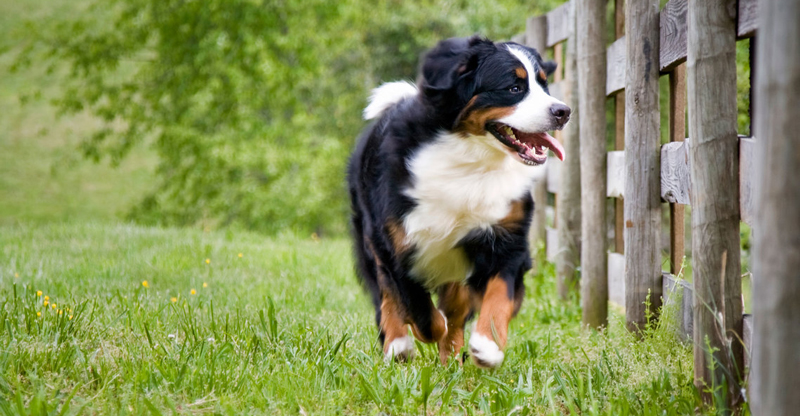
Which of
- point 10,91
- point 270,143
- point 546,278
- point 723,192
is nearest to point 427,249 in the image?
point 723,192

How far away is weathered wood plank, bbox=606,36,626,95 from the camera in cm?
410

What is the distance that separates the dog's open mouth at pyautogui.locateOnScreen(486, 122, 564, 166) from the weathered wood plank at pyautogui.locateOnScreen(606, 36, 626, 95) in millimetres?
1015

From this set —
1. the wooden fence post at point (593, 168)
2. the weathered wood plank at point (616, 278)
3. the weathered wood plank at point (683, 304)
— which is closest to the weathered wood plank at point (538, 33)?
the wooden fence post at point (593, 168)

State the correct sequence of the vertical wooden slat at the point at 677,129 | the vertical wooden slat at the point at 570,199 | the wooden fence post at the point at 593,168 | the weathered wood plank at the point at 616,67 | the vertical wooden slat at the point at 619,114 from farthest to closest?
the vertical wooden slat at the point at 570,199, the vertical wooden slat at the point at 619,114, the wooden fence post at the point at 593,168, the weathered wood plank at the point at 616,67, the vertical wooden slat at the point at 677,129

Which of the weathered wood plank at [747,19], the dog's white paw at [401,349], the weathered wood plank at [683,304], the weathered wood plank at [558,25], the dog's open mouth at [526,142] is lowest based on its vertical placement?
the dog's white paw at [401,349]

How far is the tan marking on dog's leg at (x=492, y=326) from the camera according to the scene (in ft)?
9.88

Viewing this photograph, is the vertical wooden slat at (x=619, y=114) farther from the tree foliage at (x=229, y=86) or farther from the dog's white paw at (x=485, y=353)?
the tree foliage at (x=229, y=86)

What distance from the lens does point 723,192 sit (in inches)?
93.0

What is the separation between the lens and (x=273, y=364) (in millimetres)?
2947

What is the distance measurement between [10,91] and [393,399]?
2576 cm

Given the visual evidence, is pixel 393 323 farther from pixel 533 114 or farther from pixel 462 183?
pixel 533 114

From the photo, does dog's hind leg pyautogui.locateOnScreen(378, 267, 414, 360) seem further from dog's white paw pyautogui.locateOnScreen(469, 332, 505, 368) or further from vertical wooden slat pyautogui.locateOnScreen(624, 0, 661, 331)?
vertical wooden slat pyautogui.locateOnScreen(624, 0, 661, 331)

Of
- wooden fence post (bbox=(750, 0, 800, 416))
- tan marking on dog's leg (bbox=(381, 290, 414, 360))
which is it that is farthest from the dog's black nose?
wooden fence post (bbox=(750, 0, 800, 416))

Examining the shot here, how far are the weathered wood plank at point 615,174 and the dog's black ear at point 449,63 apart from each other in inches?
50.1
